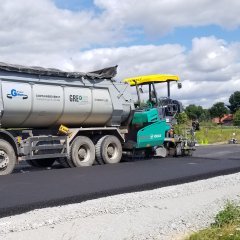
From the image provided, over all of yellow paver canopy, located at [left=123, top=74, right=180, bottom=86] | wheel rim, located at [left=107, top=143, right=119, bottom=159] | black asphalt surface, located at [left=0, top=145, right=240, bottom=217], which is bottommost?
black asphalt surface, located at [left=0, top=145, right=240, bottom=217]

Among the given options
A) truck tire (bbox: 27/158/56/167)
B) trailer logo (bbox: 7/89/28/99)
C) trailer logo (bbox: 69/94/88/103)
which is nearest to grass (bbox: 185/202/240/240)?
trailer logo (bbox: 7/89/28/99)

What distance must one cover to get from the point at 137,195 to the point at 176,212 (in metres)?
1.22

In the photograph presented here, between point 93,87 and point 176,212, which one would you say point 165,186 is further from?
point 93,87

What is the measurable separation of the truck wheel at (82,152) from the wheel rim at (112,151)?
758mm

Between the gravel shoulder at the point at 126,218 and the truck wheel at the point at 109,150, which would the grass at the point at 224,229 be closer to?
the gravel shoulder at the point at 126,218

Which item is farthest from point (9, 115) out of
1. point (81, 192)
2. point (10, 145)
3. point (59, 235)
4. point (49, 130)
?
point (59, 235)

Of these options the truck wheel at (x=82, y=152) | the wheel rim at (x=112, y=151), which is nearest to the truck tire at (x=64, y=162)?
the truck wheel at (x=82, y=152)

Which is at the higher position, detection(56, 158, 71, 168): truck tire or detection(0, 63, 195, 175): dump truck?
detection(0, 63, 195, 175): dump truck

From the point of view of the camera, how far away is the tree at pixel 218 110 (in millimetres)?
128875

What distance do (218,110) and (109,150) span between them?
117 metres

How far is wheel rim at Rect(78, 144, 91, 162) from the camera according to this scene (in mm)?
14156

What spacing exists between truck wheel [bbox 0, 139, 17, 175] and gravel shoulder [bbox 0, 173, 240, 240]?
4.41 meters

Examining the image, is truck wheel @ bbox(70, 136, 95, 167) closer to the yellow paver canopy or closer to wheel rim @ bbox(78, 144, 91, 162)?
wheel rim @ bbox(78, 144, 91, 162)

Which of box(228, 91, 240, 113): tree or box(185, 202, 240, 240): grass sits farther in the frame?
box(228, 91, 240, 113): tree
